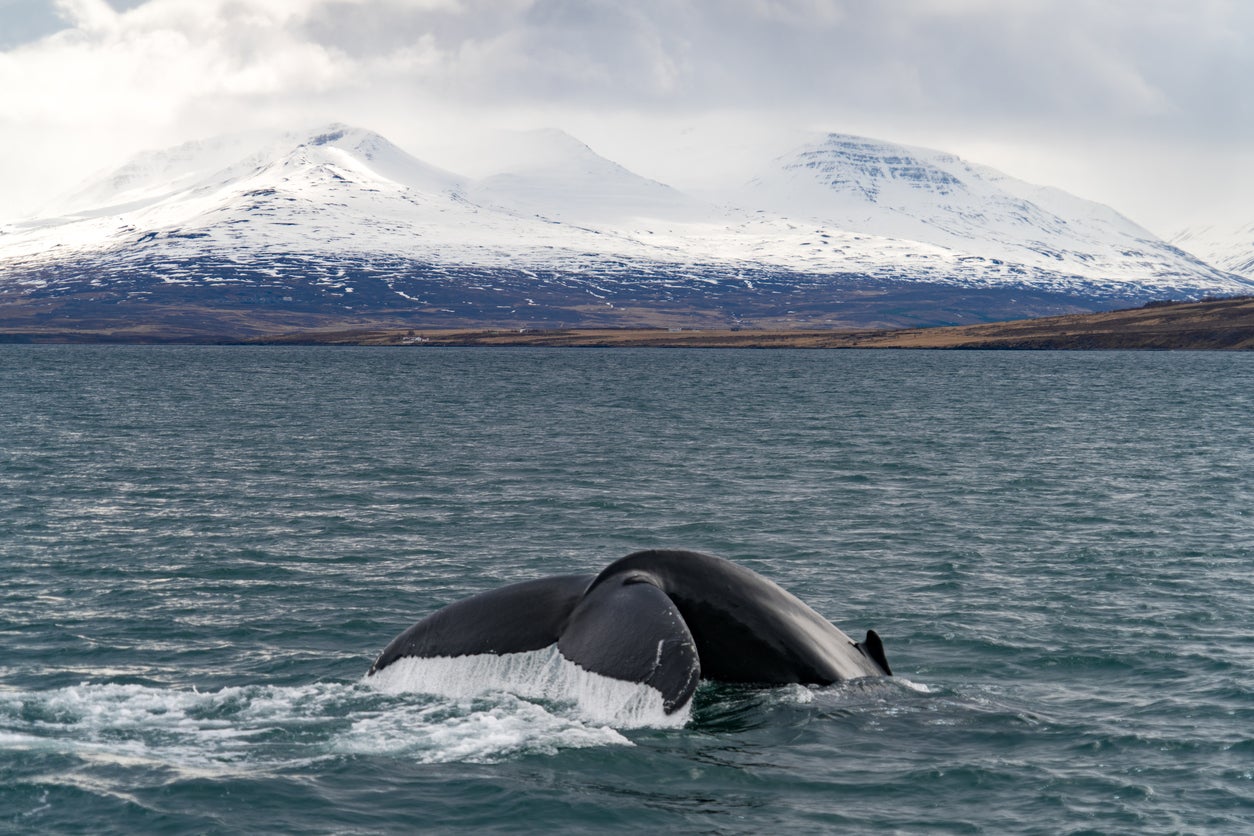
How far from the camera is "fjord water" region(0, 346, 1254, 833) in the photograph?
14.1m

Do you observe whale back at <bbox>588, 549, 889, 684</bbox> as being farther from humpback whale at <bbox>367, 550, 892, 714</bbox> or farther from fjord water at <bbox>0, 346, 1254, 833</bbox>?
fjord water at <bbox>0, 346, 1254, 833</bbox>

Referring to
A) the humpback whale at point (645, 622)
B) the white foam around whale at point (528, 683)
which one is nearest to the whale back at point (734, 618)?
the humpback whale at point (645, 622)

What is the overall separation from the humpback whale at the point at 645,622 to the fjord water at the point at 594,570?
0.75 meters

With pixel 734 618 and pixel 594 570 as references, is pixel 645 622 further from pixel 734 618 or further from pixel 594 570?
pixel 594 570

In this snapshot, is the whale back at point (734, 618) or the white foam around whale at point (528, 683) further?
the whale back at point (734, 618)

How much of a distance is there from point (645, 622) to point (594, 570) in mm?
14360

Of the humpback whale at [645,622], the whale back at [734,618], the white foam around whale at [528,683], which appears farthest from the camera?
the whale back at [734,618]

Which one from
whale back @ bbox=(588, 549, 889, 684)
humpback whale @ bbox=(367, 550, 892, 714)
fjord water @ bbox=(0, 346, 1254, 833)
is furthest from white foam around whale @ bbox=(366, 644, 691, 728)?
whale back @ bbox=(588, 549, 889, 684)

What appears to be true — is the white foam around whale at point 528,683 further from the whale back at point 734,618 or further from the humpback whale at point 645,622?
the whale back at point 734,618

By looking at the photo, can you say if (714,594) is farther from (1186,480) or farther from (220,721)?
(1186,480)

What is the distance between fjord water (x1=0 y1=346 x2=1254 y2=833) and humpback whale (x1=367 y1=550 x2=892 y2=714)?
2.47 feet

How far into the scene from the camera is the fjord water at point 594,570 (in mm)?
14117

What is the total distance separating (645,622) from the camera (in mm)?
12773

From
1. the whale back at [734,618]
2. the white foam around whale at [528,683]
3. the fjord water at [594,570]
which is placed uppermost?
the whale back at [734,618]
